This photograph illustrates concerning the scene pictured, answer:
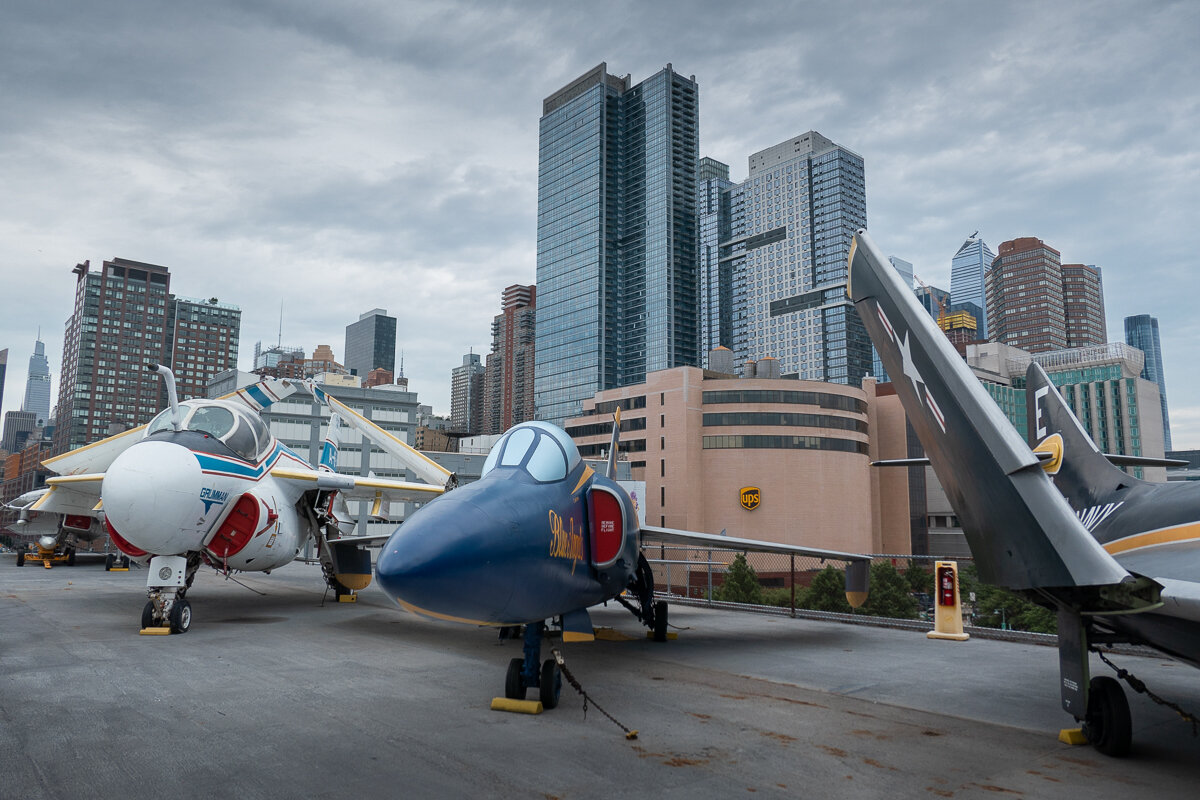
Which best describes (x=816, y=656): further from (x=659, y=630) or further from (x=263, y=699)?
(x=263, y=699)

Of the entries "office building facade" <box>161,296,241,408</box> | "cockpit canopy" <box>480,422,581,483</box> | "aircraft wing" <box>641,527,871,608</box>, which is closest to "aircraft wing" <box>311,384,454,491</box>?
"aircraft wing" <box>641,527,871,608</box>

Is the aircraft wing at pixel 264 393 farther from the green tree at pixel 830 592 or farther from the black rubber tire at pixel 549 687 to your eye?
the green tree at pixel 830 592

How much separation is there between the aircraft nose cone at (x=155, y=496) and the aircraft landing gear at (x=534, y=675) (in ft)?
21.9

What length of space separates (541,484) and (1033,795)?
4.81 metres

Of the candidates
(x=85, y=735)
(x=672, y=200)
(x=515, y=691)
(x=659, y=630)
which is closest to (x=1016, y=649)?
(x=659, y=630)

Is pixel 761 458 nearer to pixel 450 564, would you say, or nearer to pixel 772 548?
pixel 772 548

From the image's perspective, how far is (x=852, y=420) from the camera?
7719cm

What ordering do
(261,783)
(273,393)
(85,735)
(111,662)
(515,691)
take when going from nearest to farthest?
(261,783) < (85,735) < (515,691) < (111,662) < (273,393)

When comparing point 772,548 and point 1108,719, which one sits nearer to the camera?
point 1108,719

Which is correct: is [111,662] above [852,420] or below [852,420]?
below

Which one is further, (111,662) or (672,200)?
(672,200)

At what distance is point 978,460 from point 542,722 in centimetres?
457

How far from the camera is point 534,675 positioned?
7.29 m

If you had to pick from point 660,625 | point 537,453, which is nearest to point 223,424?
point 537,453
